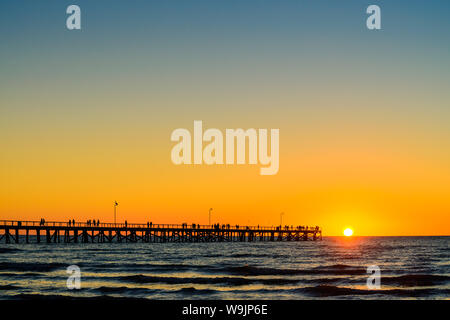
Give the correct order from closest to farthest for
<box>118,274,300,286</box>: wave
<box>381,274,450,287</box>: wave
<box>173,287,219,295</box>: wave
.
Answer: <box>173,287,219,295</box>: wave
<box>381,274,450,287</box>: wave
<box>118,274,300,286</box>: wave

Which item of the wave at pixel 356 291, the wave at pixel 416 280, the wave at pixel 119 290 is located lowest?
the wave at pixel 416 280

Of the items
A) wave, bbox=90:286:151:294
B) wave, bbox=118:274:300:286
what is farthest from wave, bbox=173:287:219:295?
wave, bbox=118:274:300:286

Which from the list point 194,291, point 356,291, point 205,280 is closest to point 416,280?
point 356,291

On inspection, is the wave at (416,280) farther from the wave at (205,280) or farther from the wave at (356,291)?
the wave at (205,280)

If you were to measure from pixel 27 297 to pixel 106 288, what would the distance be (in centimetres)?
485

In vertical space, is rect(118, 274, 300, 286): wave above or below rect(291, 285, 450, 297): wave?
below

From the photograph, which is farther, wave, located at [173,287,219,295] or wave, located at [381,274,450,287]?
wave, located at [381,274,450,287]

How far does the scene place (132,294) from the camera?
939 inches

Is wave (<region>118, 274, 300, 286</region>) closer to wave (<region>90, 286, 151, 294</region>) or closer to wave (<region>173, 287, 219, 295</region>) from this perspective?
wave (<region>173, 287, 219, 295</region>)

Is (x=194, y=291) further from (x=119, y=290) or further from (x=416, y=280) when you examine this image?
(x=416, y=280)

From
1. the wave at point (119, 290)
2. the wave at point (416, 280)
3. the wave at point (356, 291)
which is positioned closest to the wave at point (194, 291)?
the wave at point (119, 290)

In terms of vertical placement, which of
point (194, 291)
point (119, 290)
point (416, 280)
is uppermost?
point (119, 290)
